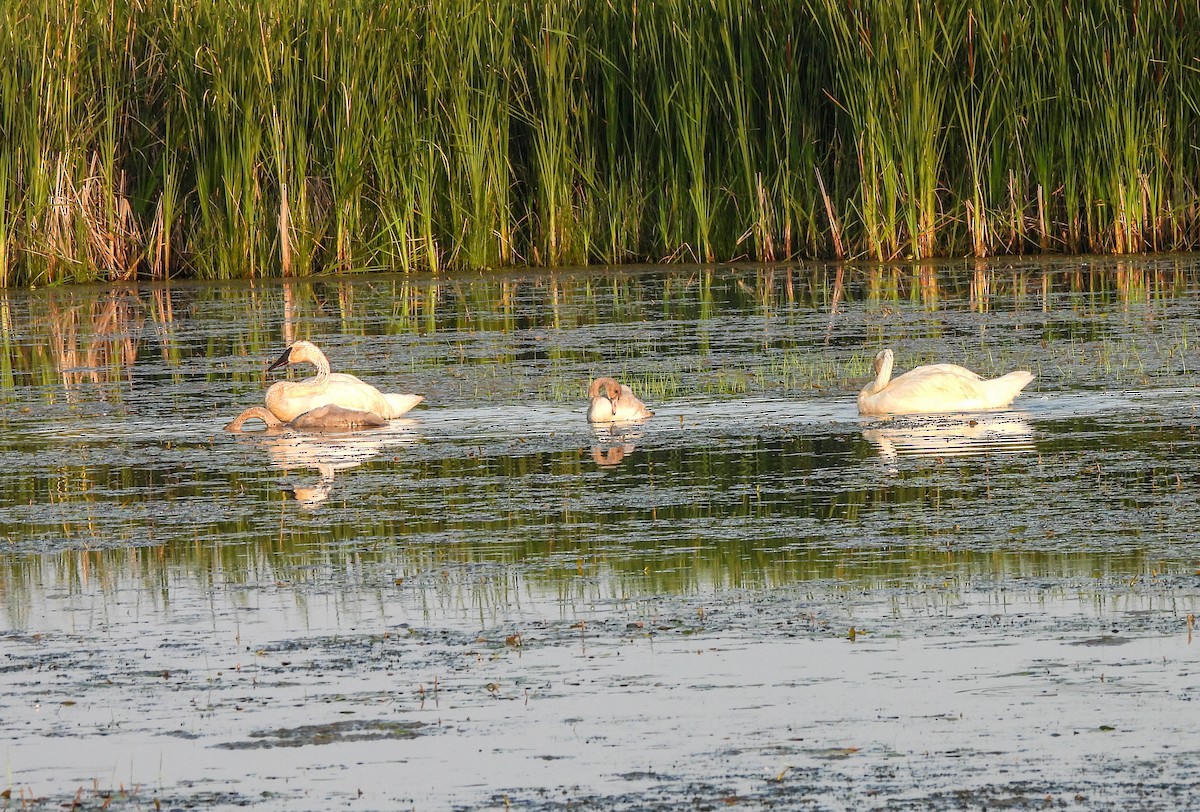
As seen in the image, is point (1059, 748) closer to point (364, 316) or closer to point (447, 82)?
point (364, 316)

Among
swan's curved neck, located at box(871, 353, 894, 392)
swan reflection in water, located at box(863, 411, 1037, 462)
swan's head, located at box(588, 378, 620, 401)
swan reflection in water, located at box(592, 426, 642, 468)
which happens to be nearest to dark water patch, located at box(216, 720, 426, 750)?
swan reflection in water, located at box(592, 426, 642, 468)

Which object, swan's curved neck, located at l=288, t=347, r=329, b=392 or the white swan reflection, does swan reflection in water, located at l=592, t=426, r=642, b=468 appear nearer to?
the white swan reflection

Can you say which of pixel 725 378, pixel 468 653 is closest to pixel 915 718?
pixel 468 653

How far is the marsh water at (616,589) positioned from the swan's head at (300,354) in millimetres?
468

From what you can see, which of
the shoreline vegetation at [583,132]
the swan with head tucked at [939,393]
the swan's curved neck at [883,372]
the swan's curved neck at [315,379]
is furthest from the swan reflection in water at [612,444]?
the shoreline vegetation at [583,132]

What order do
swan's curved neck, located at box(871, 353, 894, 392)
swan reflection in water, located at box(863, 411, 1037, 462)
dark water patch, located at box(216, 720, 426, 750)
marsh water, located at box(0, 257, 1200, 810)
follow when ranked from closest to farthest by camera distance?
marsh water, located at box(0, 257, 1200, 810) → dark water patch, located at box(216, 720, 426, 750) → swan reflection in water, located at box(863, 411, 1037, 462) → swan's curved neck, located at box(871, 353, 894, 392)

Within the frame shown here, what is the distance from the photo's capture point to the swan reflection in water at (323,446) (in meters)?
9.15

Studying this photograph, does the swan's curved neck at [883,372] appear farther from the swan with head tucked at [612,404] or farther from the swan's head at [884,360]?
the swan with head tucked at [612,404]

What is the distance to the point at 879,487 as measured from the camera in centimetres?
815

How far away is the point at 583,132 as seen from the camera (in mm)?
19062

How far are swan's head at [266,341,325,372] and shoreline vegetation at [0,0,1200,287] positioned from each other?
7.39m

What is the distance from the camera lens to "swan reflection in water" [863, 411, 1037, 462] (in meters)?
9.11

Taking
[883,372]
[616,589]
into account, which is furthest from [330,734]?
[883,372]

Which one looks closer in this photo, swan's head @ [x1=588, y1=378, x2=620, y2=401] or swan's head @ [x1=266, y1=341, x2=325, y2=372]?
swan's head @ [x1=588, y1=378, x2=620, y2=401]
